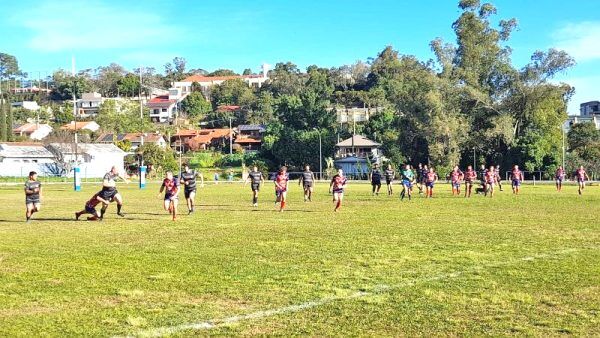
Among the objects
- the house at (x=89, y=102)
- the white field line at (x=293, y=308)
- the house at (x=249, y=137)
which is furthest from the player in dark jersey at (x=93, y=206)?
the house at (x=89, y=102)

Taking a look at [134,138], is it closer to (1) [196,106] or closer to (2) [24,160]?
(2) [24,160]

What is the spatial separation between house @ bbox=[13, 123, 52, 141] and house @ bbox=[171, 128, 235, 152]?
24296mm

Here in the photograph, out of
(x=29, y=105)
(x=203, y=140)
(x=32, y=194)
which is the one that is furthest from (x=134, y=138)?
(x=32, y=194)

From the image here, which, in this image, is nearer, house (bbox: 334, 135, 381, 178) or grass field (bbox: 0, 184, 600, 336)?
grass field (bbox: 0, 184, 600, 336)

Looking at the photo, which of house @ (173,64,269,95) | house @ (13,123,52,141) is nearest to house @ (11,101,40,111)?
house @ (13,123,52,141)

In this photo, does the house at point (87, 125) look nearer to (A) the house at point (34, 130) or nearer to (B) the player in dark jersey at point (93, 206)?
(A) the house at point (34, 130)

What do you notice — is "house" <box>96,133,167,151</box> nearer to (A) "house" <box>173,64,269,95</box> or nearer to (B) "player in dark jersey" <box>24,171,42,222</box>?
(A) "house" <box>173,64,269,95</box>

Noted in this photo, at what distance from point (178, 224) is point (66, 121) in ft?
383

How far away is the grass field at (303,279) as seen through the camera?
7461 mm

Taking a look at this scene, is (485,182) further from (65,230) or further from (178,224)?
(65,230)

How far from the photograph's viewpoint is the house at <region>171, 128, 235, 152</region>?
362 ft

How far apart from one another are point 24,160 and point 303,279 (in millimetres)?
83025

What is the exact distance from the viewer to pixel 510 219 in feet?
67.1

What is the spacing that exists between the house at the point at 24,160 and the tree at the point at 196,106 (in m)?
52.7
